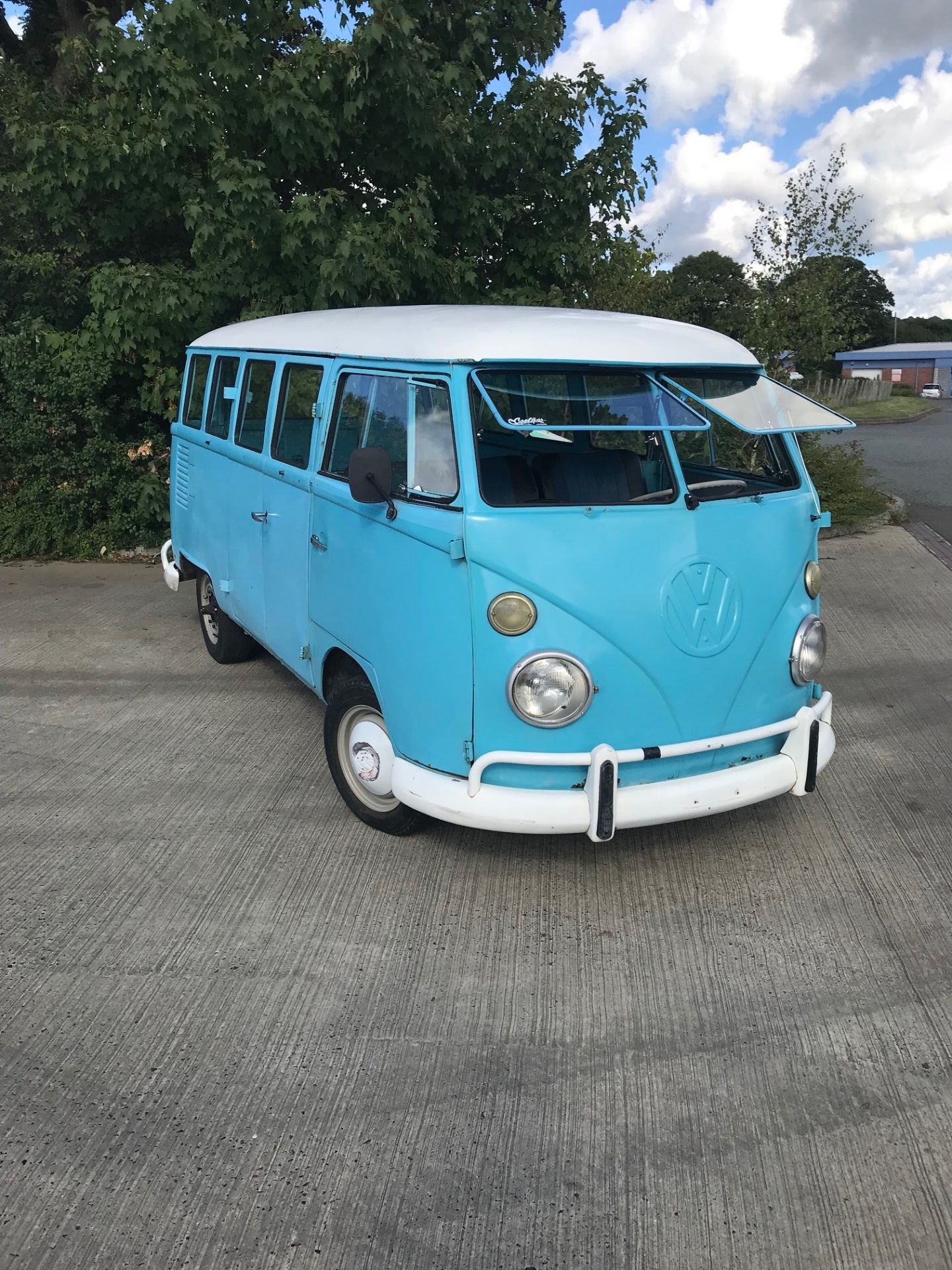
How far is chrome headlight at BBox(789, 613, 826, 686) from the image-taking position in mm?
3914

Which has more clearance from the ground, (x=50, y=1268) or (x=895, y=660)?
(x=895, y=660)

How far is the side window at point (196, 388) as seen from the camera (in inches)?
249

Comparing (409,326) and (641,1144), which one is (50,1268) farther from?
(409,326)

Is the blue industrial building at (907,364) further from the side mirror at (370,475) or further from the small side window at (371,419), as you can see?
the side mirror at (370,475)

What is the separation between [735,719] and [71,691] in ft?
13.9

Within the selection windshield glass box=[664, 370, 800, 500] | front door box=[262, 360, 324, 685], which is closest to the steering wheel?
windshield glass box=[664, 370, 800, 500]

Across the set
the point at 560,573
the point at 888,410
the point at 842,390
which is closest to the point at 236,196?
the point at 560,573

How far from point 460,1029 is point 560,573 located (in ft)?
4.97

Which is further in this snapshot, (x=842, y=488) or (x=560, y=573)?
(x=842, y=488)

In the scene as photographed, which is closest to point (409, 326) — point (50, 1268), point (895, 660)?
point (50, 1268)

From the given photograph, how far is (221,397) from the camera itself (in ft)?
19.4

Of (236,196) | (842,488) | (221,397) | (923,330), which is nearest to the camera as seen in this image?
(221,397)

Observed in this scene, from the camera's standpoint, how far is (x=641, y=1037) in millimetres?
3107

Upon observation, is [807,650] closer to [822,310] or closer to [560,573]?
[560,573]
